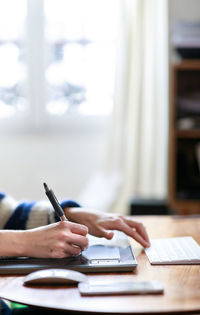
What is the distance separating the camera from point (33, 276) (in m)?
0.82

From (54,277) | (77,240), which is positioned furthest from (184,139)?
(54,277)

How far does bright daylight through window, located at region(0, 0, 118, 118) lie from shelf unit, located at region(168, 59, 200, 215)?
461 millimetres

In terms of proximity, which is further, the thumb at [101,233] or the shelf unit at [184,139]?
the shelf unit at [184,139]

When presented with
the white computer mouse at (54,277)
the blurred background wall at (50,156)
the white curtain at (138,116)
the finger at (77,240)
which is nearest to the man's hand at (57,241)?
the finger at (77,240)

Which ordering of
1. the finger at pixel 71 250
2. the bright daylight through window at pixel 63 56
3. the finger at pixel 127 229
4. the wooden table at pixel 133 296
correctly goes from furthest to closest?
the bright daylight through window at pixel 63 56
the finger at pixel 127 229
the finger at pixel 71 250
the wooden table at pixel 133 296

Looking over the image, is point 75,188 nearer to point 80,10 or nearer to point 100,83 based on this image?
point 100,83

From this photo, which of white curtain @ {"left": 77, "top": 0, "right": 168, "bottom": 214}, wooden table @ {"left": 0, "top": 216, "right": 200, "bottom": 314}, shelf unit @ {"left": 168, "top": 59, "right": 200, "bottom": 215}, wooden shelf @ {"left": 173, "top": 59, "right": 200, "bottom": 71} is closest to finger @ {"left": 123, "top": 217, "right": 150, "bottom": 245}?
wooden table @ {"left": 0, "top": 216, "right": 200, "bottom": 314}

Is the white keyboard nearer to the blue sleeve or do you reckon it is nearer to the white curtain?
the blue sleeve

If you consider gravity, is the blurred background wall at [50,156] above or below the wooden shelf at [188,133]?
below

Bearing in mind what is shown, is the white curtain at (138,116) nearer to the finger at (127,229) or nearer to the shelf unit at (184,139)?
the shelf unit at (184,139)

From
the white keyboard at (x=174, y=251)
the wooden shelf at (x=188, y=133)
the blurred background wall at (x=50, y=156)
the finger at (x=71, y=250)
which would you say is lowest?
the blurred background wall at (x=50, y=156)

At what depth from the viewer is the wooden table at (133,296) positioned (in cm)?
72

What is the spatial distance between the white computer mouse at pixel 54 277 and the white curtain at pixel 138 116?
203cm

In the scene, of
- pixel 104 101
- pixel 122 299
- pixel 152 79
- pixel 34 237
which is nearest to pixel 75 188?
pixel 104 101
